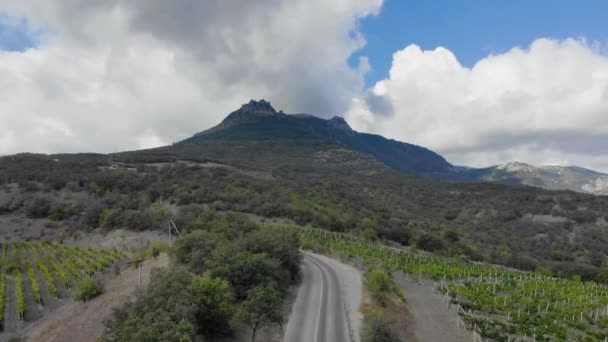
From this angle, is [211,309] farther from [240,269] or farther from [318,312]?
[318,312]

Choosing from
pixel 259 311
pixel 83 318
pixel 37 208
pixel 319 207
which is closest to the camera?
pixel 259 311

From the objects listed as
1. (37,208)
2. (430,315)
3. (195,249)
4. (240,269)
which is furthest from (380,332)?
(37,208)

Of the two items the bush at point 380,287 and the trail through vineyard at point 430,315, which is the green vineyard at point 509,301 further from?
the bush at point 380,287

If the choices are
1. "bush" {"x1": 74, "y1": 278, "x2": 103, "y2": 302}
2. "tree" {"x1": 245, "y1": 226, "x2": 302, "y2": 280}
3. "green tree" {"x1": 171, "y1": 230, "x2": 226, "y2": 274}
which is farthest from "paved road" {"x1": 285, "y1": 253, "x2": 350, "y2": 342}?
"bush" {"x1": 74, "y1": 278, "x2": 103, "y2": 302}

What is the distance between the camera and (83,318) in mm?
29469

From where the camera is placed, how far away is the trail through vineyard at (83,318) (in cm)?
2655

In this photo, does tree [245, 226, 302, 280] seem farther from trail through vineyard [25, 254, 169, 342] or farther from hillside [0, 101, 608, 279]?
hillside [0, 101, 608, 279]

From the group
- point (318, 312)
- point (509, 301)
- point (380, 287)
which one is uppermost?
point (380, 287)

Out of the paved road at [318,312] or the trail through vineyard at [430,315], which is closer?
the paved road at [318,312]

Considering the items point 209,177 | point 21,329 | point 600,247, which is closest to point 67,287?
point 21,329

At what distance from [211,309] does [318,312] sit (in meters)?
11.7

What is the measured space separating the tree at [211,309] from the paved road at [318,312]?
488 centimetres

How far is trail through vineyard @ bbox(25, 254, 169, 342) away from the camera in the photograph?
26.5 m

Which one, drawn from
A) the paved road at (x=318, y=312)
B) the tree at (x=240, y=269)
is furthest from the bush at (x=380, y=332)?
the tree at (x=240, y=269)
